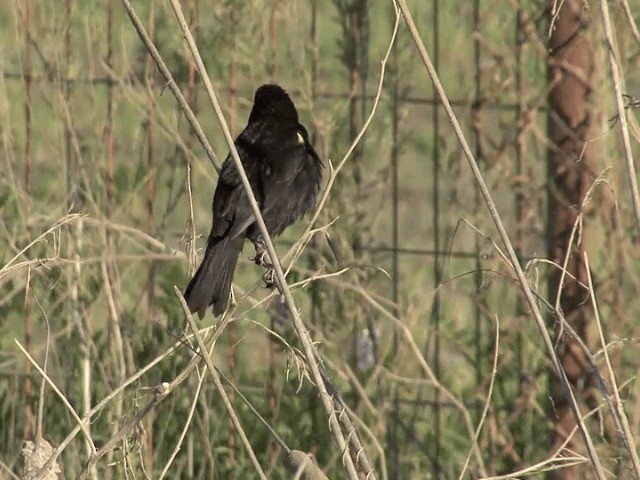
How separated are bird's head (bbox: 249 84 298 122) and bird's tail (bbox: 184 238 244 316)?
2.34 ft

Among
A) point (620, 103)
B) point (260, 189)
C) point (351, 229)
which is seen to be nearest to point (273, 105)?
point (260, 189)

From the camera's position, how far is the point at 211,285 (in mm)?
3508

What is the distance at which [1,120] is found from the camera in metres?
4.49

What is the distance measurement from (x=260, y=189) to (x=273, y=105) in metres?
0.39

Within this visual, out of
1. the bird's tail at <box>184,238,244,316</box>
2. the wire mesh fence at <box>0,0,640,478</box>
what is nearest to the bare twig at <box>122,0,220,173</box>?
the bird's tail at <box>184,238,244,316</box>

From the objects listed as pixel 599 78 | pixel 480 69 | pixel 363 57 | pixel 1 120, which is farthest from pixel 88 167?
pixel 599 78

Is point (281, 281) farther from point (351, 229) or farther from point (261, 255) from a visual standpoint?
point (351, 229)

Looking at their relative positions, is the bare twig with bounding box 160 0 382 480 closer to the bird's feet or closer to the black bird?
the black bird

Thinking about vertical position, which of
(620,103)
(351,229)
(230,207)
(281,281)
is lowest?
(351,229)

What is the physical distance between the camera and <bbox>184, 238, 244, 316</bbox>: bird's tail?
3461mm

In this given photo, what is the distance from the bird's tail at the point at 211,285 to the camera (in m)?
3.46

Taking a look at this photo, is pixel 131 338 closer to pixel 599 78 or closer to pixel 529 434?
pixel 529 434

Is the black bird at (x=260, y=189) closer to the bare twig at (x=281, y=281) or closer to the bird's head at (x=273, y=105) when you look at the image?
the bird's head at (x=273, y=105)

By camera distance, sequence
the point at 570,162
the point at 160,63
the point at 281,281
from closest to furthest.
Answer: the point at 281,281 < the point at 160,63 < the point at 570,162
